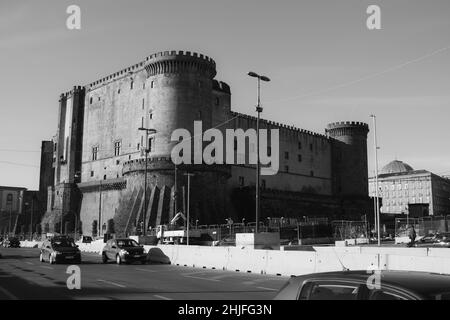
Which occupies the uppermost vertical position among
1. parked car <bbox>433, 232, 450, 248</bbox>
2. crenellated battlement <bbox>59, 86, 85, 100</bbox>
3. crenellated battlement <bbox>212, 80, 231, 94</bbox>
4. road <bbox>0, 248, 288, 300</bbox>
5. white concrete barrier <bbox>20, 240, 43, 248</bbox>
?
crenellated battlement <bbox>59, 86, 85, 100</bbox>

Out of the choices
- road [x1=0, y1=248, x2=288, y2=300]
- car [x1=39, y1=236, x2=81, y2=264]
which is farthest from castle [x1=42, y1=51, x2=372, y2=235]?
road [x1=0, y1=248, x2=288, y2=300]

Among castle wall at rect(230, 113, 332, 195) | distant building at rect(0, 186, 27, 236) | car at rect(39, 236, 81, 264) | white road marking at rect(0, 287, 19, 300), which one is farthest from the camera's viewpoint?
distant building at rect(0, 186, 27, 236)

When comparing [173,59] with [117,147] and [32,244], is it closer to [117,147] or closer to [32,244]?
[117,147]

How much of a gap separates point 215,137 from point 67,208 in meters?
27.2

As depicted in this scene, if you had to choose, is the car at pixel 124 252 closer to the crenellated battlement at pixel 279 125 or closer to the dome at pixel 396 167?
the crenellated battlement at pixel 279 125

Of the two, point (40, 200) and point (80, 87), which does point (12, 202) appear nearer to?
point (40, 200)

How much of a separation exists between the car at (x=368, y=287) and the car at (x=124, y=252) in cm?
2214

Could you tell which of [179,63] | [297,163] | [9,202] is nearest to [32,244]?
[179,63]

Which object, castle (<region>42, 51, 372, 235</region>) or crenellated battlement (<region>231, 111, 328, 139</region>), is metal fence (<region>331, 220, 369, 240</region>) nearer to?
castle (<region>42, 51, 372, 235</region>)

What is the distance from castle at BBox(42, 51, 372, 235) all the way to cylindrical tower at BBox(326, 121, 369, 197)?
201mm

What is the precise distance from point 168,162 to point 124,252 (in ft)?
126

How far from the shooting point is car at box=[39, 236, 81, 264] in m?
25.7

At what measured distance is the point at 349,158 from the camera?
101 metres
